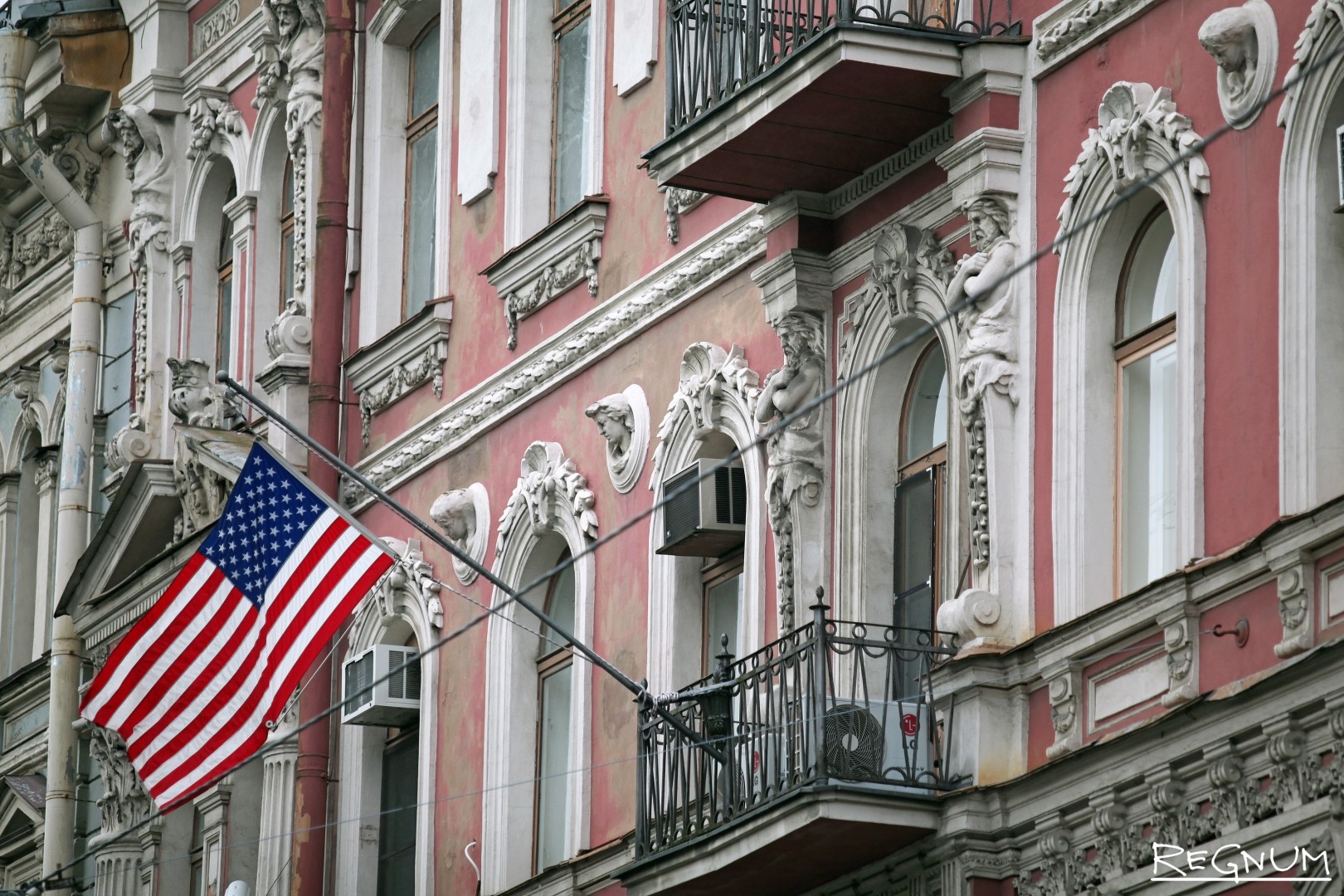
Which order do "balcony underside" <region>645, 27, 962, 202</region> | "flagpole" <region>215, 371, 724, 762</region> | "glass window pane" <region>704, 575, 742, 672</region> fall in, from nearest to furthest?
"balcony underside" <region>645, 27, 962, 202</region>, "flagpole" <region>215, 371, 724, 762</region>, "glass window pane" <region>704, 575, 742, 672</region>

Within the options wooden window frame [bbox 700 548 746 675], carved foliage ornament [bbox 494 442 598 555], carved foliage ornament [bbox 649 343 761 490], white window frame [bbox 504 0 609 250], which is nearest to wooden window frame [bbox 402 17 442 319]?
white window frame [bbox 504 0 609 250]

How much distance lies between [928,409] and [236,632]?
17.1 feet

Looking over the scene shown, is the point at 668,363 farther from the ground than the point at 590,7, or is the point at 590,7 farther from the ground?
the point at 590,7

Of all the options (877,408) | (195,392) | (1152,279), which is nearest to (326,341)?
(195,392)

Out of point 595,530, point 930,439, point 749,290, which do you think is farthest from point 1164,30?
point 595,530

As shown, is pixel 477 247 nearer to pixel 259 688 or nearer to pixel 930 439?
pixel 259 688

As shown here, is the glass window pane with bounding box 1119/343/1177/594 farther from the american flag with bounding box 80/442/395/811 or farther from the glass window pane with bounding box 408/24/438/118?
the glass window pane with bounding box 408/24/438/118

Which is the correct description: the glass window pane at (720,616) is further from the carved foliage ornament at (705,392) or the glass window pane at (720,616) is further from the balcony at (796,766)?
the balcony at (796,766)

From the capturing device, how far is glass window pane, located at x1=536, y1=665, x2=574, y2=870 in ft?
69.2

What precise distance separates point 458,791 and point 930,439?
18.2ft

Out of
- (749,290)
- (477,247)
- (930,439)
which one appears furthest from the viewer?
(477,247)

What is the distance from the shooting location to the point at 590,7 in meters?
21.9

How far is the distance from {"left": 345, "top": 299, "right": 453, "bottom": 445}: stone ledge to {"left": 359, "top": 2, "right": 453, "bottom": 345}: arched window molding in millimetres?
234

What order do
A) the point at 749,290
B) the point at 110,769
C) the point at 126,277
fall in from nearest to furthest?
the point at 749,290
the point at 110,769
the point at 126,277
